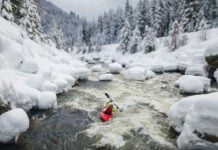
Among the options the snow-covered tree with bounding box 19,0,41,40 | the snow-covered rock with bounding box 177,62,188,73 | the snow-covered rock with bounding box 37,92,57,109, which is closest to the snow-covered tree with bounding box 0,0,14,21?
the snow-covered tree with bounding box 19,0,41,40

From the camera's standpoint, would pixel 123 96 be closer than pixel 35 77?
No

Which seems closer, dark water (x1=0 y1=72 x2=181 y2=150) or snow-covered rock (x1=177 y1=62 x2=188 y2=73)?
dark water (x1=0 y1=72 x2=181 y2=150)

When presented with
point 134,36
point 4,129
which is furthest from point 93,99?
point 134,36

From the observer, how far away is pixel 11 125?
25.9 feet

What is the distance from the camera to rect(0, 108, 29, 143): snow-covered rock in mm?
7875

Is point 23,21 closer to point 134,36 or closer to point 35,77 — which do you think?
point 35,77

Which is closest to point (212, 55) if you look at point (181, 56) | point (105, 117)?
point (105, 117)

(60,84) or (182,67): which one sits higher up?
(182,67)

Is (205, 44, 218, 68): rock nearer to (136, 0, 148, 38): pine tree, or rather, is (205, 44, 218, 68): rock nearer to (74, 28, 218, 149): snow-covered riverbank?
(74, 28, 218, 149): snow-covered riverbank

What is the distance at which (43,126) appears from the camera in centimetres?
989

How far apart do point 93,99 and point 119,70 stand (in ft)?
41.8

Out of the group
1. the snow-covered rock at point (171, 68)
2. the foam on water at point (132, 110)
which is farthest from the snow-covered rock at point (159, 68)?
the foam on water at point (132, 110)

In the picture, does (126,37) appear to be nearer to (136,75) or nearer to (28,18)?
(28,18)

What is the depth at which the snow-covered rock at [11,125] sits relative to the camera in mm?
7875
